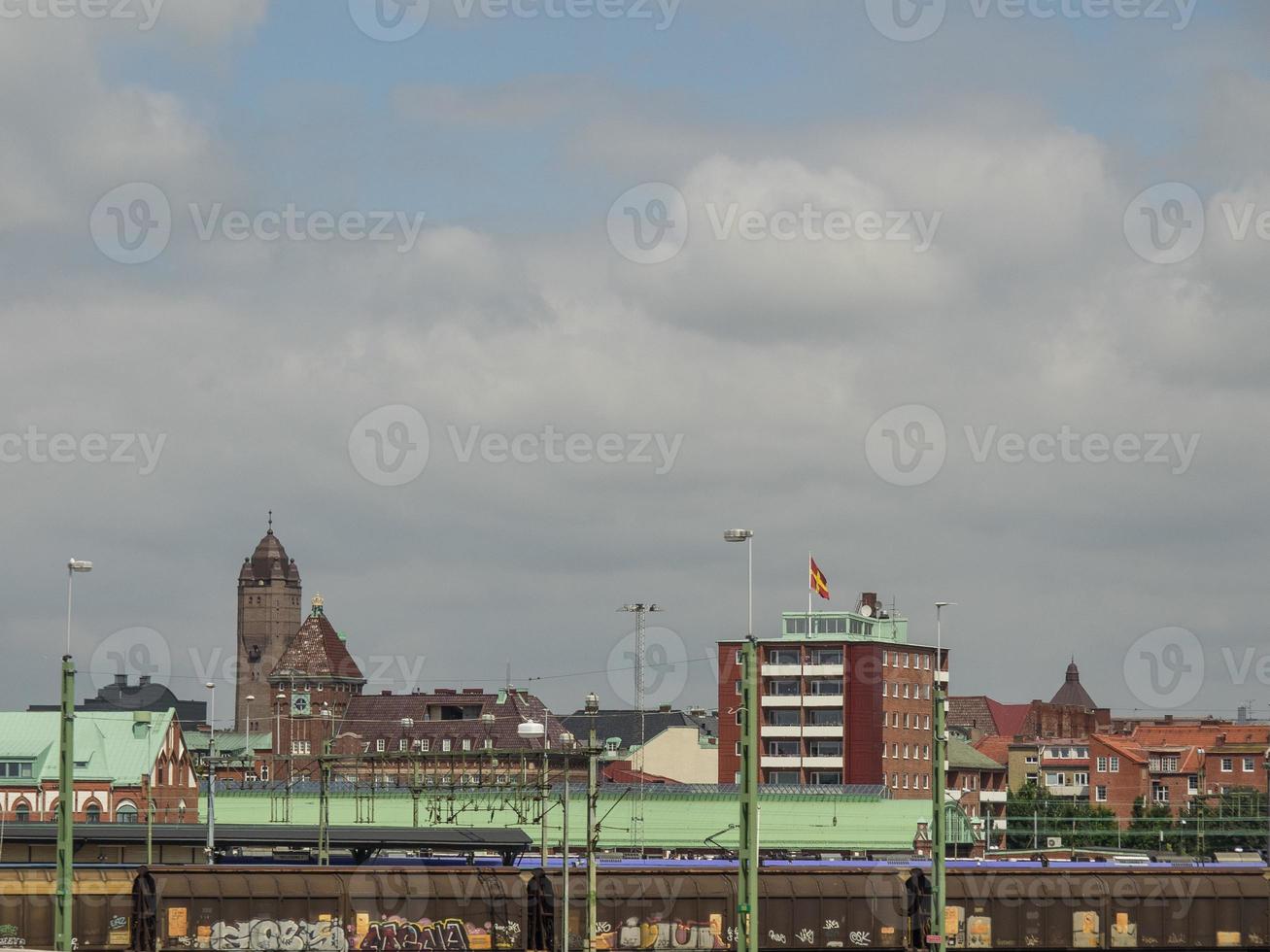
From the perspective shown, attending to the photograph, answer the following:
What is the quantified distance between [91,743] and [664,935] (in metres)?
80.8

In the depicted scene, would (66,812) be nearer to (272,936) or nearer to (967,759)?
(272,936)

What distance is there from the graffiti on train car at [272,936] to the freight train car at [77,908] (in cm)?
244

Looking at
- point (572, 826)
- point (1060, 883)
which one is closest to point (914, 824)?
point (572, 826)

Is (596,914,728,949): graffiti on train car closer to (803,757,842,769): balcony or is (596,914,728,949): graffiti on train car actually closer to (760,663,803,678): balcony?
(803,757,842,769): balcony

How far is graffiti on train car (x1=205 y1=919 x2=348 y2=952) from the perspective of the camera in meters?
50.8

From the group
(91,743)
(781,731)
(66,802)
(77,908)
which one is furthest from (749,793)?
(781,731)

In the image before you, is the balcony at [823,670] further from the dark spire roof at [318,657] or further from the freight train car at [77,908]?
the freight train car at [77,908]

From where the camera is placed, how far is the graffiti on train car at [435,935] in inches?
2047

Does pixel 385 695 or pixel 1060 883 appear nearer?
pixel 1060 883

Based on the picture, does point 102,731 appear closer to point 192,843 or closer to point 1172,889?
point 192,843

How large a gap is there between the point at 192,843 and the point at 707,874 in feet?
Answer: 88.7

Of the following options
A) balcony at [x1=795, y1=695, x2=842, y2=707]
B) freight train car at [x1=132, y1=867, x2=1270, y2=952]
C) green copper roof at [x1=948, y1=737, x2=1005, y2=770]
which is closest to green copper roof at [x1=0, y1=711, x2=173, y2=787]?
balcony at [x1=795, y1=695, x2=842, y2=707]

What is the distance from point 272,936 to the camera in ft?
167

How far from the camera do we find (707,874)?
54281mm
